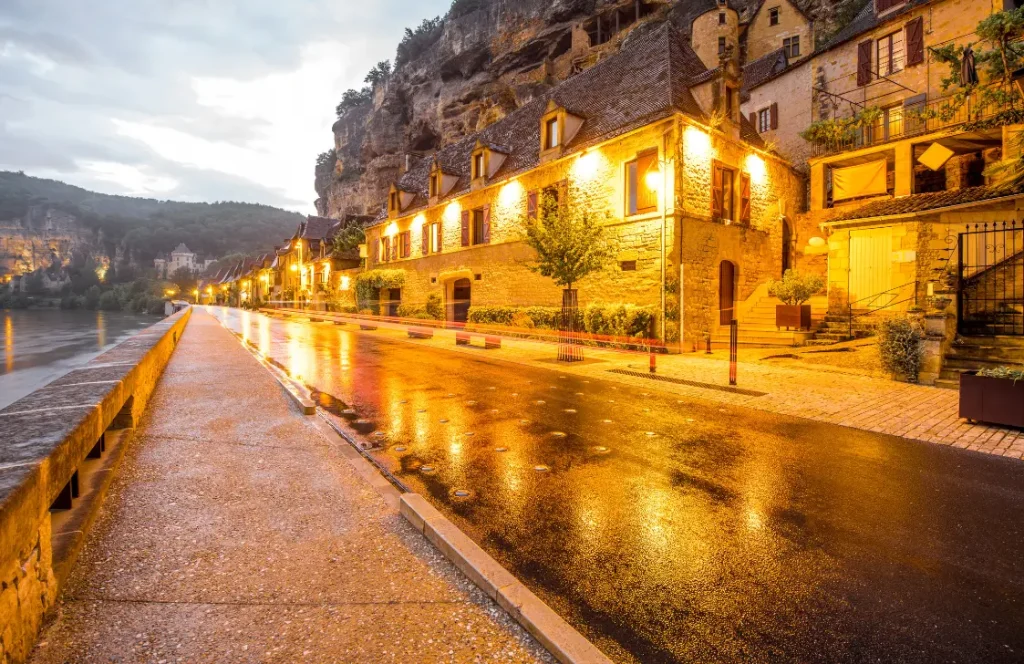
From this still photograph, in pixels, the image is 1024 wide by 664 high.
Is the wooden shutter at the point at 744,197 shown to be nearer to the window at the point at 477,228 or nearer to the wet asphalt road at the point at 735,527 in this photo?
the window at the point at 477,228

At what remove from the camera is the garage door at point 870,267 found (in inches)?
626

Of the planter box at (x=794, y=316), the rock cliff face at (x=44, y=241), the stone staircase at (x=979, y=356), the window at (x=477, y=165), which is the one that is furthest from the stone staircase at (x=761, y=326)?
the rock cliff face at (x=44, y=241)

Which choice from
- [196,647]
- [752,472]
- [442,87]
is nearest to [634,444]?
[752,472]

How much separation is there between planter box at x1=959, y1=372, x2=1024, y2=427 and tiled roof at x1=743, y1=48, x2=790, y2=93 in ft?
94.7

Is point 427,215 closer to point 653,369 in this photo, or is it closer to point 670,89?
point 670,89

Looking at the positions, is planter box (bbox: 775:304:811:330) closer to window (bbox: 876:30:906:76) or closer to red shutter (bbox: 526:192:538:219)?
red shutter (bbox: 526:192:538:219)

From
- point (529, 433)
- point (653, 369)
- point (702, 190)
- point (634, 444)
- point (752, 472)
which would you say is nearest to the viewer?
point (752, 472)

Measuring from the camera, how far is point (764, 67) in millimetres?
30938

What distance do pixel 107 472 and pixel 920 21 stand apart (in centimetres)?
3030

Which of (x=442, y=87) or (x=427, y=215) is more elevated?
(x=442, y=87)

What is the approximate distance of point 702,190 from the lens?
51.1 ft

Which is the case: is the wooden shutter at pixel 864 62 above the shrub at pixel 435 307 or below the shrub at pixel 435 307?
above

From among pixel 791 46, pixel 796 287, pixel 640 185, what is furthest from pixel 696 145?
pixel 791 46

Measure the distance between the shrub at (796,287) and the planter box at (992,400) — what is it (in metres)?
9.09
